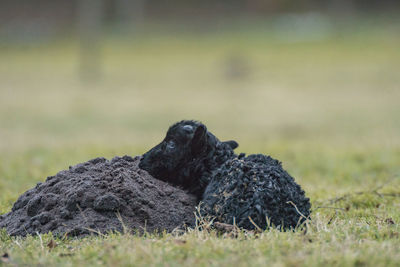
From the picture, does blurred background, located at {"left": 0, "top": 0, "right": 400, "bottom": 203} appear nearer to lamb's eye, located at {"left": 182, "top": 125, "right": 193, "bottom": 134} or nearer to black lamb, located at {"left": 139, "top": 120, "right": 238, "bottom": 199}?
black lamb, located at {"left": 139, "top": 120, "right": 238, "bottom": 199}

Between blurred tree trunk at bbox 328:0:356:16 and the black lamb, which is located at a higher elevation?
blurred tree trunk at bbox 328:0:356:16

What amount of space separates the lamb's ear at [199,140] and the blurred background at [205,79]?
277cm

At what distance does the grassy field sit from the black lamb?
0.92 metres

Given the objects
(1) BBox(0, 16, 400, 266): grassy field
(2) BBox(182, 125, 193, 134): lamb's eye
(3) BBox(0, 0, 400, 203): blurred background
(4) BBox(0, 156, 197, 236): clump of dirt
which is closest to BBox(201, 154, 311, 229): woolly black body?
(1) BBox(0, 16, 400, 266): grassy field

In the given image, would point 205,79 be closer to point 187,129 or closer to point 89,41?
point 89,41

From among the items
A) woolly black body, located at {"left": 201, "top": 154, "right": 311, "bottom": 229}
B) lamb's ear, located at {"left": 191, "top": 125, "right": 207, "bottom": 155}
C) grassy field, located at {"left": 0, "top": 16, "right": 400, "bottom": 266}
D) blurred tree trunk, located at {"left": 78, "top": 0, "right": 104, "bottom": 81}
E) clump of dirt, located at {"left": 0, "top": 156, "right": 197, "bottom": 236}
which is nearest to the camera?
grassy field, located at {"left": 0, "top": 16, "right": 400, "bottom": 266}

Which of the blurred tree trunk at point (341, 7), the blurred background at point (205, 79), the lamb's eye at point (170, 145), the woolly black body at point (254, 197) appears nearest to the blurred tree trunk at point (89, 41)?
the blurred background at point (205, 79)

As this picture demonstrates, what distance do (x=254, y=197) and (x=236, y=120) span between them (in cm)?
1211

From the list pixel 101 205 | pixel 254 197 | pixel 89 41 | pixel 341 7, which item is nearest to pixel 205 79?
pixel 89 41

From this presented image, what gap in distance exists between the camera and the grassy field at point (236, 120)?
3896mm

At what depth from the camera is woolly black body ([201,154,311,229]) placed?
14.9 ft

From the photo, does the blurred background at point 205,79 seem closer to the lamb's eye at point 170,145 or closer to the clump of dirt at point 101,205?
the clump of dirt at point 101,205

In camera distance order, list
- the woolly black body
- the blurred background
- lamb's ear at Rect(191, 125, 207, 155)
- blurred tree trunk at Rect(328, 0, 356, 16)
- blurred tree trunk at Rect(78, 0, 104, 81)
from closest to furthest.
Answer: the woolly black body → lamb's ear at Rect(191, 125, 207, 155) → the blurred background → blurred tree trunk at Rect(78, 0, 104, 81) → blurred tree trunk at Rect(328, 0, 356, 16)

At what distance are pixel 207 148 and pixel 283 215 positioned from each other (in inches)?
41.6
